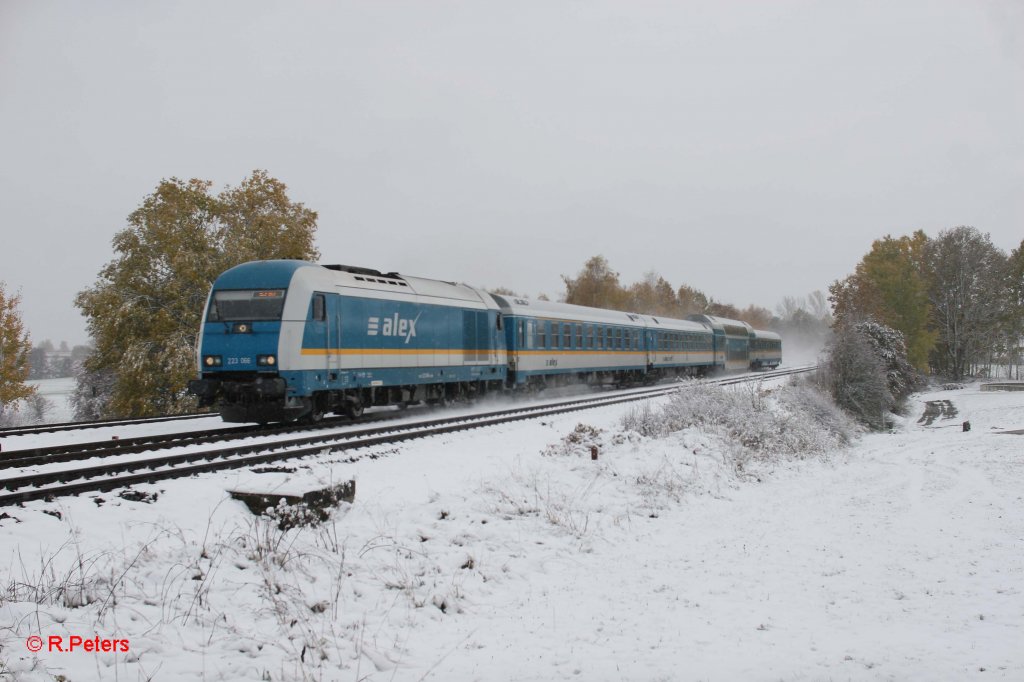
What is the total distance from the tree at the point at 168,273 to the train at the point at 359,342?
14575mm

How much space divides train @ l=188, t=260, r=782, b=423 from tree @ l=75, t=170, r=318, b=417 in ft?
47.8

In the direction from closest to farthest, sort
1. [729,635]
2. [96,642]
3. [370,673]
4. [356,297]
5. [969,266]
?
1. [96,642]
2. [370,673]
3. [729,635]
4. [356,297]
5. [969,266]

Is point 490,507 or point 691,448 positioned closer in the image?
point 490,507

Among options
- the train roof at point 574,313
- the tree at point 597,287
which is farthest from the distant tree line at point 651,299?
the train roof at point 574,313

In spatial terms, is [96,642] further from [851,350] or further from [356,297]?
[851,350]

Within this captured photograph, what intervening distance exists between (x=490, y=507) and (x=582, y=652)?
353 centimetres

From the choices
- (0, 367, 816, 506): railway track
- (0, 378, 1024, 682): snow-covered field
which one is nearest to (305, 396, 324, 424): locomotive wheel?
(0, 367, 816, 506): railway track

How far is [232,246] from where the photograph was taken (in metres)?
31.5

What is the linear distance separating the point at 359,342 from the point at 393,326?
1.37 meters

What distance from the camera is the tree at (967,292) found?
5978 cm

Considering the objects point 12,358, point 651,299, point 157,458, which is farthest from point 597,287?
point 157,458

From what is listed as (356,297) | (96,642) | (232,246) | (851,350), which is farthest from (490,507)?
(851,350)

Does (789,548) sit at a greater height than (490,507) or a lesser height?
lesser

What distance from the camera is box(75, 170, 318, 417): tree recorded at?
30.0m
